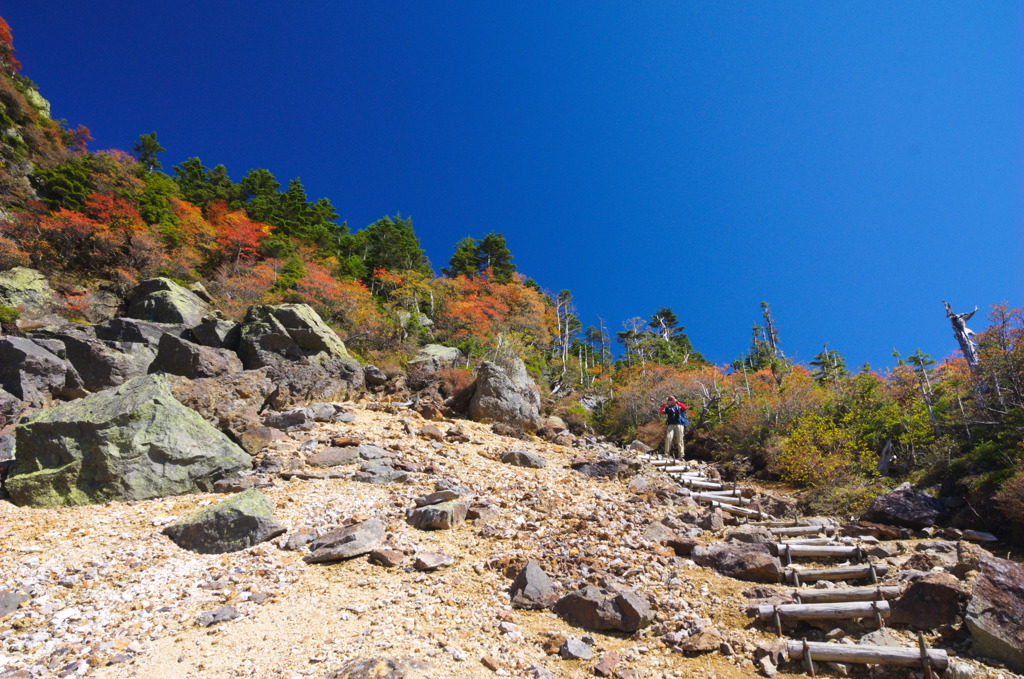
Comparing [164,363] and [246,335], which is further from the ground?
[246,335]

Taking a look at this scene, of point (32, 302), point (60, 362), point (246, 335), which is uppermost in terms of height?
point (32, 302)

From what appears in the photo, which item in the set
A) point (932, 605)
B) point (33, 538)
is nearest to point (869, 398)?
point (932, 605)

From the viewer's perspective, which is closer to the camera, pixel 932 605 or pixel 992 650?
pixel 992 650

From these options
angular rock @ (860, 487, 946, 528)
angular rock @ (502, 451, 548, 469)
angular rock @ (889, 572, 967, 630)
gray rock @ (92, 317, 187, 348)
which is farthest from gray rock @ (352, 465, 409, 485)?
gray rock @ (92, 317, 187, 348)

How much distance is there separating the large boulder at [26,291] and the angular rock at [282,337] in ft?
37.1

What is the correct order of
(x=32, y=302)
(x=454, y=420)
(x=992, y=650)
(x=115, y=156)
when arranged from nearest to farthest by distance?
(x=992, y=650) < (x=454, y=420) < (x=32, y=302) < (x=115, y=156)

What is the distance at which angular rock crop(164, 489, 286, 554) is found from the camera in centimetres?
600

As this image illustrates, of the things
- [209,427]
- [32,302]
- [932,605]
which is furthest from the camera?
[32,302]

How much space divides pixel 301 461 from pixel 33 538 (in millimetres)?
3814

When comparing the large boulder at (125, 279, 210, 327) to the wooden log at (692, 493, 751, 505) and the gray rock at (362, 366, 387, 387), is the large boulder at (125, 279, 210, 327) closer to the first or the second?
the gray rock at (362, 366, 387, 387)

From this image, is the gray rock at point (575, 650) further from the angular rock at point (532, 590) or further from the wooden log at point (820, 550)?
the wooden log at point (820, 550)

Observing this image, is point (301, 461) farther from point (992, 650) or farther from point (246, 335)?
point (992, 650)

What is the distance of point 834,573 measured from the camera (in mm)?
6051

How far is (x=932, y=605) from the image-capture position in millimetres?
4832
